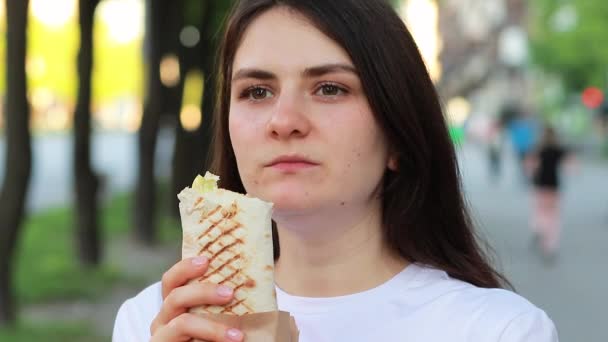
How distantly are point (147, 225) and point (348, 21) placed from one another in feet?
42.8

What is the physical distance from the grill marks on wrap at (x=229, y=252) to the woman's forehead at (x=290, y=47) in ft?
1.43

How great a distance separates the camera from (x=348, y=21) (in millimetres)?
2449

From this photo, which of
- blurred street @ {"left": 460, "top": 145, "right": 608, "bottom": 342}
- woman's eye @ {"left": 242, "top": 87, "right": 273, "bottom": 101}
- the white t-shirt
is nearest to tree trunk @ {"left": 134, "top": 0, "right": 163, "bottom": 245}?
blurred street @ {"left": 460, "top": 145, "right": 608, "bottom": 342}

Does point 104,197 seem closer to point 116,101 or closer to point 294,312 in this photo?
point 294,312

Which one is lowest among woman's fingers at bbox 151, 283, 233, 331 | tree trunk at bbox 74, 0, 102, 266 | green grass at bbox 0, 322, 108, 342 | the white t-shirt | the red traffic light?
green grass at bbox 0, 322, 108, 342

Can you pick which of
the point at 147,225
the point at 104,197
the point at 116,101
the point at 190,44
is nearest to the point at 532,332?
the point at 147,225

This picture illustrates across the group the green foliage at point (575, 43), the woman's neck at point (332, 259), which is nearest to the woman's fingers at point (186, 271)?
the woman's neck at point (332, 259)

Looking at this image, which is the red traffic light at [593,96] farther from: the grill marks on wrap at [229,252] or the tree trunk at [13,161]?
the grill marks on wrap at [229,252]

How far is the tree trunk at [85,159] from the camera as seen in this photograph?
39.7 feet

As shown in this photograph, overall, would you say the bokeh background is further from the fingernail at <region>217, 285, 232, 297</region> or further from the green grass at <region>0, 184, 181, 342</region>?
the fingernail at <region>217, 285, 232, 297</region>

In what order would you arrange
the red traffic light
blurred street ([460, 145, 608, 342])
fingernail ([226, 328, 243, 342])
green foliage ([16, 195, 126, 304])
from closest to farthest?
1. fingernail ([226, 328, 243, 342])
2. blurred street ([460, 145, 608, 342])
3. green foliage ([16, 195, 126, 304])
4. the red traffic light

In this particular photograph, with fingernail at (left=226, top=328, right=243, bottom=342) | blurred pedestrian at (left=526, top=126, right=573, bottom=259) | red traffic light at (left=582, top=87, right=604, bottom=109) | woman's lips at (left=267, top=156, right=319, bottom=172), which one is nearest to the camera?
fingernail at (left=226, top=328, right=243, bottom=342)

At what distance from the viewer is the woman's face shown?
7.72 feet

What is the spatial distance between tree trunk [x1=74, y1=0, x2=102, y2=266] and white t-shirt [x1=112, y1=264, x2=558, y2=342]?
9874 millimetres
